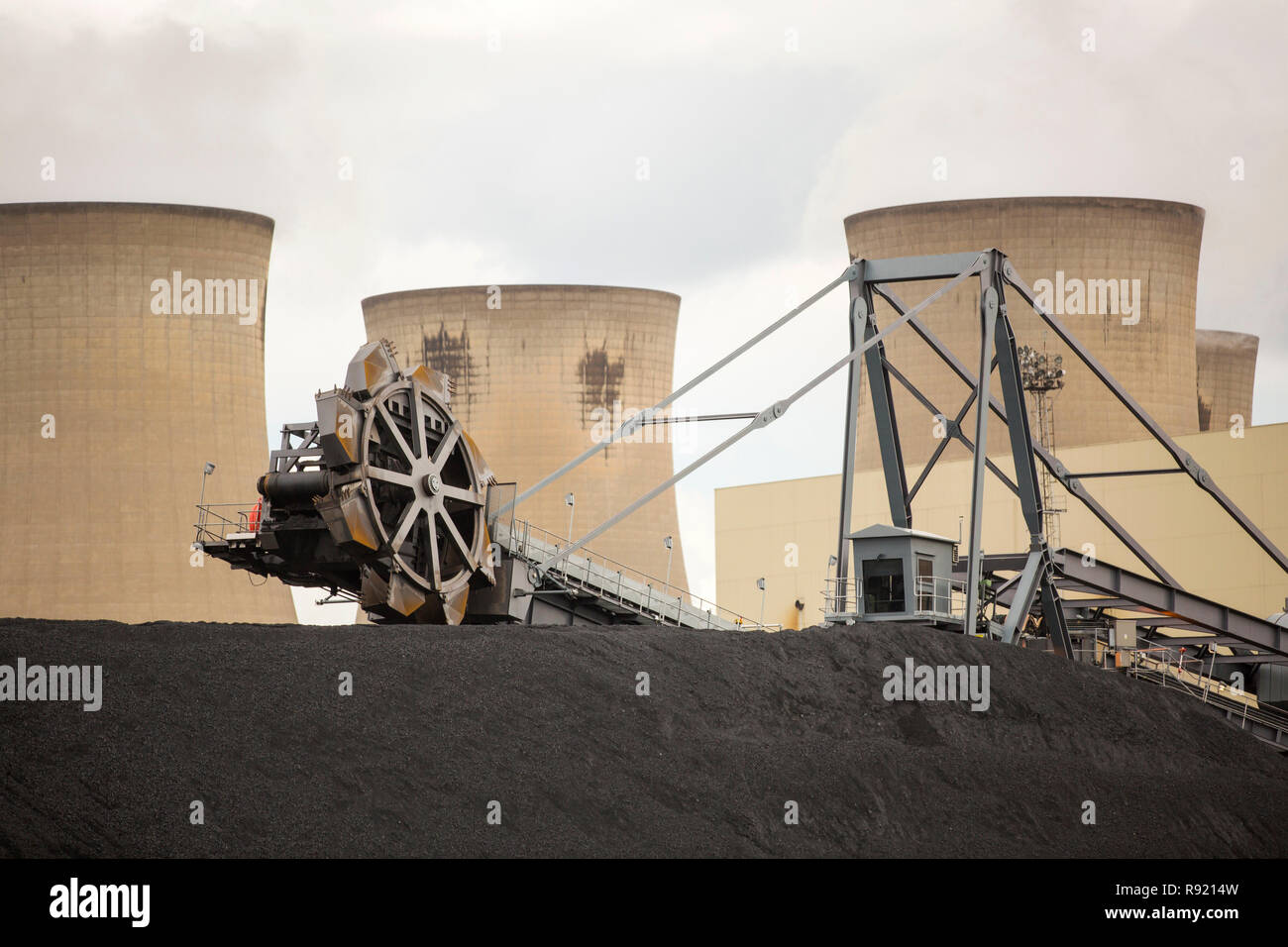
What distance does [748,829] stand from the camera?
1302 cm

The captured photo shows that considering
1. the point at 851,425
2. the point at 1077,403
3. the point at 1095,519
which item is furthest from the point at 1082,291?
the point at 851,425

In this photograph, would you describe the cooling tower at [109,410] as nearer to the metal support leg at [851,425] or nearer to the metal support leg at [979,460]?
the metal support leg at [851,425]

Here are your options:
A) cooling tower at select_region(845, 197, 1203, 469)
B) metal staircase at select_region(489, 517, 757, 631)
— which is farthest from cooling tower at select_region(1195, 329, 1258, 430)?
metal staircase at select_region(489, 517, 757, 631)

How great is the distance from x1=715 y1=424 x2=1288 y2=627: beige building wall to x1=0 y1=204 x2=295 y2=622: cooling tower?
47.4 feet

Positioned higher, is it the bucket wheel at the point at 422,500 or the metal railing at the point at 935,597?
the bucket wheel at the point at 422,500

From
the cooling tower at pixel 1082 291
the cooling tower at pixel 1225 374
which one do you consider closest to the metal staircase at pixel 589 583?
the cooling tower at pixel 1082 291

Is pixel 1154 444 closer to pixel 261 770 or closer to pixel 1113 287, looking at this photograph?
pixel 1113 287

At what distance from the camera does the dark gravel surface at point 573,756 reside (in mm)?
11805

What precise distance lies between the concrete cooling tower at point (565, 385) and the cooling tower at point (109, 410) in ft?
22.9

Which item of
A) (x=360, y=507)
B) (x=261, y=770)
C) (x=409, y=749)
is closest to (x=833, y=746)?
(x=409, y=749)

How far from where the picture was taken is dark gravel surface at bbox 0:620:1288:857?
38.7 ft

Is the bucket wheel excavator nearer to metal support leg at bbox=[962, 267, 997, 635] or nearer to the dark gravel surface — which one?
the dark gravel surface

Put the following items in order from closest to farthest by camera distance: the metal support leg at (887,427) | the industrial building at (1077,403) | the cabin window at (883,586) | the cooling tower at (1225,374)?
the cabin window at (883,586) → the metal support leg at (887,427) → the industrial building at (1077,403) → the cooling tower at (1225,374)
